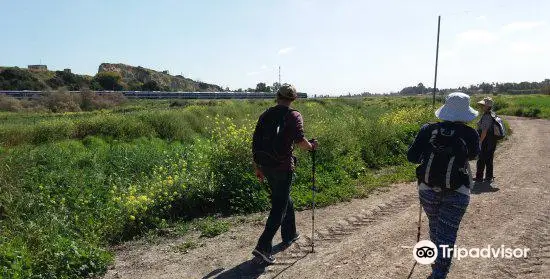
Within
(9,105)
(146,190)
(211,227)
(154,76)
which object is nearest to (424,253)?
(211,227)

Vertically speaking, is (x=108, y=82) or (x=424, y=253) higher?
(x=108, y=82)

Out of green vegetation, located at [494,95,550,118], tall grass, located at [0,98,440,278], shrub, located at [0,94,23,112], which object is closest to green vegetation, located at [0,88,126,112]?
shrub, located at [0,94,23,112]

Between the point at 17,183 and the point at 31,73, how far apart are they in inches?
2951

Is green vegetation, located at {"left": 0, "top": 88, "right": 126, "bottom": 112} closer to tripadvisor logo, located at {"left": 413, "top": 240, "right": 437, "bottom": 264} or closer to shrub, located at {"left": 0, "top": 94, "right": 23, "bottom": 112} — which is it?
shrub, located at {"left": 0, "top": 94, "right": 23, "bottom": 112}

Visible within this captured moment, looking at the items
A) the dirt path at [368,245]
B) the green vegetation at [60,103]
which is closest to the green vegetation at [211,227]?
the dirt path at [368,245]

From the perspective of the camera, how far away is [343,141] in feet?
39.6

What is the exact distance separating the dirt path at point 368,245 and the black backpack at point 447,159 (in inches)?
52.5

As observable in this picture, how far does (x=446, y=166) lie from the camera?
388cm

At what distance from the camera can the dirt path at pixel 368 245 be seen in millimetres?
4891

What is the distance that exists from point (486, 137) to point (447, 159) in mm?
5976

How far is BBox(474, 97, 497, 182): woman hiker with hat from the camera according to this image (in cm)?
875

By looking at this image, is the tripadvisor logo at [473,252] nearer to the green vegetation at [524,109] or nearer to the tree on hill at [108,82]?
the green vegetation at [524,109]

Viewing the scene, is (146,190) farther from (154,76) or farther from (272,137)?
(154,76)

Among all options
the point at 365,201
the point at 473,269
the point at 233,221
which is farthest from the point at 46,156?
the point at 473,269
